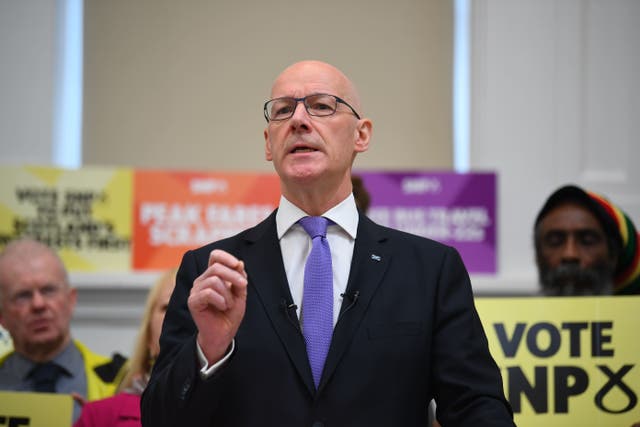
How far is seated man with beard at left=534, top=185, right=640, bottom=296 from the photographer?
3.95 metres

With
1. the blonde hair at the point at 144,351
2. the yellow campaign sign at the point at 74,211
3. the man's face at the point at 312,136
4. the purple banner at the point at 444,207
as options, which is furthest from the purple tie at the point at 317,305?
the yellow campaign sign at the point at 74,211

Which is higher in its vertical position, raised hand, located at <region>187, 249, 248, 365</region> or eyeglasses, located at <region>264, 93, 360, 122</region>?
eyeglasses, located at <region>264, 93, 360, 122</region>

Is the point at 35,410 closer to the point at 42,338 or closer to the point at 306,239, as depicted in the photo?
the point at 42,338

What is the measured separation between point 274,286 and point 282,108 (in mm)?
468

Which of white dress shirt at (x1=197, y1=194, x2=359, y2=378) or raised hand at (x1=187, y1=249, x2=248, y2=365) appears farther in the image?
white dress shirt at (x1=197, y1=194, x2=359, y2=378)

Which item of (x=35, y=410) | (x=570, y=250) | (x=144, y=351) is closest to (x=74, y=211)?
(x=144, y=351)

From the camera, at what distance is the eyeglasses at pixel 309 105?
2262 mm

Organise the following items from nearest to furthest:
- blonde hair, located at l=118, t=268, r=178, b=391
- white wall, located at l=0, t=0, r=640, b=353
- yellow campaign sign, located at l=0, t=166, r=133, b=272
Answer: blonde hair, located at l=118, t=268, r=178, b=391
yellow campaign sign, located at l=0, t=166, r=133, b=272
white wall, located at l=0, t=0, r=640, b=353

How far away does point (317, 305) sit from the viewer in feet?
6.98

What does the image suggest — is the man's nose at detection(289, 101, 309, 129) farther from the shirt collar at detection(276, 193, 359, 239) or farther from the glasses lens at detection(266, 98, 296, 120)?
the shirt collar at detection(276, 193, 359, 239)

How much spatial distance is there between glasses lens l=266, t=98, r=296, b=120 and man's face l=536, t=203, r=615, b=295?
7.16ft

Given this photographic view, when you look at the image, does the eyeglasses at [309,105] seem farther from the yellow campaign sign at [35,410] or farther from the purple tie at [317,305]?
the yellow campaign sign at [35,410]

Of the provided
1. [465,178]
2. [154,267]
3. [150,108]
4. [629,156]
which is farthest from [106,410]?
[629,156]

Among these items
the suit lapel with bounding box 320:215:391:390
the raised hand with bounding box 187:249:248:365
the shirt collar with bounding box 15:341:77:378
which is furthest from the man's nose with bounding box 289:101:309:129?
the shirt collar with bounding box 15:341:77:378
